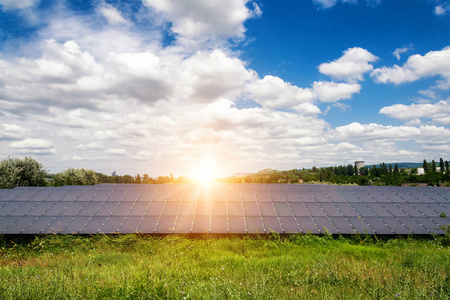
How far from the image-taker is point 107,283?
8.22m

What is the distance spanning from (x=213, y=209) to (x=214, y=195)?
5.37 ft

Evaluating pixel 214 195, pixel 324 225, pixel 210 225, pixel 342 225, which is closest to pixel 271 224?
pixel 324 225

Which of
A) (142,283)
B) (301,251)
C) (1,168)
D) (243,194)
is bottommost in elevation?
(301,251)

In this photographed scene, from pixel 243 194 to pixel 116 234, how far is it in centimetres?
833

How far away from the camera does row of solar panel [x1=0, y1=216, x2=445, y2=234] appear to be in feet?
49.0

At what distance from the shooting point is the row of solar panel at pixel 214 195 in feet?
58.8

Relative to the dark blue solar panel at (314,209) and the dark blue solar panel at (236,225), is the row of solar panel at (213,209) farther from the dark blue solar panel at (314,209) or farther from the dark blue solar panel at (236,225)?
the dark blue solar panel at (236,225)

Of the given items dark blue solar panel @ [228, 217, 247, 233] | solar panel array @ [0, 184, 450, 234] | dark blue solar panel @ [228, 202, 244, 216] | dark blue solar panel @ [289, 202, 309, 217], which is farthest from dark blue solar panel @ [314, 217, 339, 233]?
dark blue solar panel @ [228, 202, 244, 216]

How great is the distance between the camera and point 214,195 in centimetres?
1820

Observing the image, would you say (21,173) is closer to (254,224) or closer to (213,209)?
(213,209)

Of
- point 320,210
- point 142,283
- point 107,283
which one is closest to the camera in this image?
point 142,283

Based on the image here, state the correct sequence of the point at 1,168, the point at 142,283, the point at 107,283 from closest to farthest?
the point at 142,283, the point at 107,283, the point at 1,168

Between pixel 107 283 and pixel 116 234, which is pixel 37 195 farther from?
pixel 107 283

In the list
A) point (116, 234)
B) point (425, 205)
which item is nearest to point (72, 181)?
point (116, 234)
